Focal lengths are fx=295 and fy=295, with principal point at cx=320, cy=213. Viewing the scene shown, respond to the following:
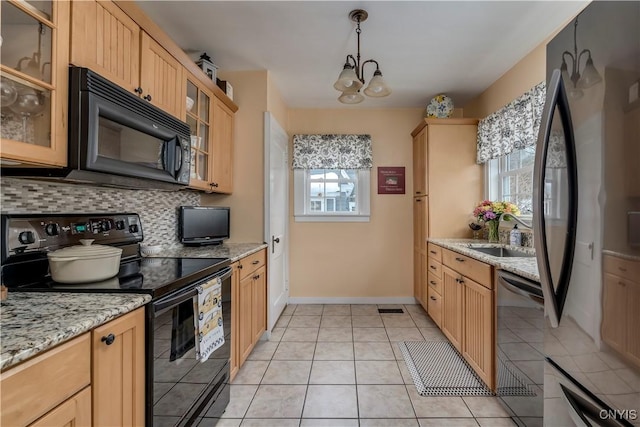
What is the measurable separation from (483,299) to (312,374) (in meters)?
1.30

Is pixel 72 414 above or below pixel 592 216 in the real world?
below

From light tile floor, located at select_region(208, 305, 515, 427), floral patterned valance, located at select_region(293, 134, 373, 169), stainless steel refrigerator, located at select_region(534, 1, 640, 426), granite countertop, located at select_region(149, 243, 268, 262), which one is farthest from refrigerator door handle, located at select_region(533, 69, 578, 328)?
floral patterned valance, located at select_region(293, 134, 373, 169)

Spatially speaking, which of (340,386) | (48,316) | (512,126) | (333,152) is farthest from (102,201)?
(512,126)

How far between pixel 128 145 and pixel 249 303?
1.38m

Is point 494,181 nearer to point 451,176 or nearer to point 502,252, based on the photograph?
point 451,176

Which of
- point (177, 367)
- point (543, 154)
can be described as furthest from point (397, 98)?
point (177, 367)

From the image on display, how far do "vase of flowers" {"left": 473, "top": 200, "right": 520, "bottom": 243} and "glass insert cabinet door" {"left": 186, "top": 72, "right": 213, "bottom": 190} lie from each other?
2438 millimetres

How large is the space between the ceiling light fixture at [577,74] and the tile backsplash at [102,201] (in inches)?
83.7

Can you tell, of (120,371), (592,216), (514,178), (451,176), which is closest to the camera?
(592,216)

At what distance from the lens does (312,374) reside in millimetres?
2156

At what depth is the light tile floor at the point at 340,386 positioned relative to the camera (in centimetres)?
171

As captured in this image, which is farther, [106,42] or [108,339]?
[106,42]

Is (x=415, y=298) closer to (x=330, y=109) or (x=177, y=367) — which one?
(x=330, y=109)

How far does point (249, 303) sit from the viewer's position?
2.26 metres
